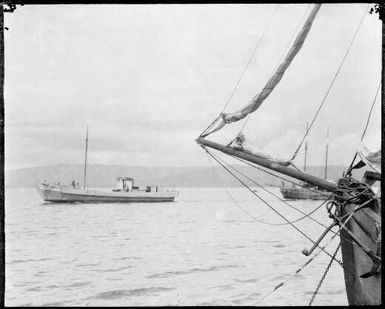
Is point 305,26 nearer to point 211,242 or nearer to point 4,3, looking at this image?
point 4,3

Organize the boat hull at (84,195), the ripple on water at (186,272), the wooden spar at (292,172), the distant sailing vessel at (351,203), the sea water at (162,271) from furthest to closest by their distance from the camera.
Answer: the boat hull at (84,195) < the ripple on water at (186,272) < the sea water at (162,271) < the wooden spar at (292,172) < the distant sailing vessel at (351,203)

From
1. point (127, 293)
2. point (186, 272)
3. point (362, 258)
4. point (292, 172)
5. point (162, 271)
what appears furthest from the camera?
point (162, 271)

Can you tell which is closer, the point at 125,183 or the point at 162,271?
the point at 162,271

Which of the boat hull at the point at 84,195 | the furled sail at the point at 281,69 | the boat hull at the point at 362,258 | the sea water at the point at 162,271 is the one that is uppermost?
the furled sail at the point at 281,69

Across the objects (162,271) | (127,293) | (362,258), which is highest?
(362,258)

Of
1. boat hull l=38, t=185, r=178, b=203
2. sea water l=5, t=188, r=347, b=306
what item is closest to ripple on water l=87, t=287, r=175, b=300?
sea water l=5, t=188, r=347, b=306

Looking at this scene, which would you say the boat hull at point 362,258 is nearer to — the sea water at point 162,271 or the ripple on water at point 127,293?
the sea water at point 162,271

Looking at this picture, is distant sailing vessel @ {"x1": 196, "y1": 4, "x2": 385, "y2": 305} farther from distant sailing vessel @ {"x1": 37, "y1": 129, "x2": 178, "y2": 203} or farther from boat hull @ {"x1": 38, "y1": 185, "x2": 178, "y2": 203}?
boat hull @ {"x1": 38, "y1": 185, "x2": 178, "y2": 203}

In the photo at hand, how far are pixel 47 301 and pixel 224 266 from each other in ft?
25.4

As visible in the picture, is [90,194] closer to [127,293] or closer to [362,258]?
[127,293]

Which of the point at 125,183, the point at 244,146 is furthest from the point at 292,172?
the point at 125,183

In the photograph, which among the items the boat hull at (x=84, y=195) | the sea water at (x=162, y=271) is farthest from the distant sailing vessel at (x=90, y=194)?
the sea water at (x=162, y=271)

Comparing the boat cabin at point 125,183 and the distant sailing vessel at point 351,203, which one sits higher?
the distant sailing vessel at point 351,203

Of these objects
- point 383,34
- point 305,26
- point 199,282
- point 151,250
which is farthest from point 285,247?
point 383,34
